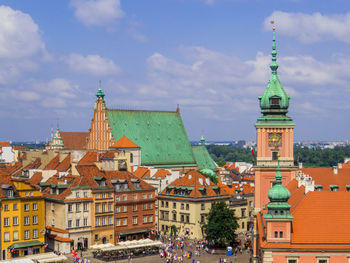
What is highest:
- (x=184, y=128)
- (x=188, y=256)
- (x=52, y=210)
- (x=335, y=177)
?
(x=184, y=128)

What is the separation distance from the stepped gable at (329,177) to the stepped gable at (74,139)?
107 m

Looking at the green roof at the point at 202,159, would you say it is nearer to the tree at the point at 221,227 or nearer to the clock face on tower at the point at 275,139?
the tree at the point at 221,227

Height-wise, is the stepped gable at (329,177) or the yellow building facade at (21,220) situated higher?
the stepped gable at (329,177)

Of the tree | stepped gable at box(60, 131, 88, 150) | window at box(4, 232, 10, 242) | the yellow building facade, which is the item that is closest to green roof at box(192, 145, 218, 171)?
stepped gable at box(60, 131, 88, 150)

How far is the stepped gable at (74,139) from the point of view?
188m

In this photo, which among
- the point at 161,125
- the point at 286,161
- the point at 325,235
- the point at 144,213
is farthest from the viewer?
the point at 161,125

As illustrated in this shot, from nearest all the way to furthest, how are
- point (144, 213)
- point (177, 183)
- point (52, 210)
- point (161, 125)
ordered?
point (52, 210)
point (144, 213)
point (177, 183)
point (161, 125)

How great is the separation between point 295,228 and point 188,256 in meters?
36.4

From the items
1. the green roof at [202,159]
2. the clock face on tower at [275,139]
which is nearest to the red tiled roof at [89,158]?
the green roof at [202,159]

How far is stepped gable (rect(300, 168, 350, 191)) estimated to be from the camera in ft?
294

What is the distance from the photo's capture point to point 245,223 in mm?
116062

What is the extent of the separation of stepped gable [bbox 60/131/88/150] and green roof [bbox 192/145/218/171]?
159 ft

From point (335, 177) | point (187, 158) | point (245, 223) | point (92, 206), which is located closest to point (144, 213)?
point (92, 206)

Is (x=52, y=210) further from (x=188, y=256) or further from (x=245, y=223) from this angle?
(x=245, y=223)
